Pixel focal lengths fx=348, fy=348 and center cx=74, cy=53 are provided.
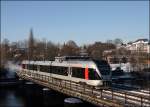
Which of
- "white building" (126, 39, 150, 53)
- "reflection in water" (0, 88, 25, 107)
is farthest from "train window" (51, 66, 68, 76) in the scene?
"white building" (126, 39, 150, 53)

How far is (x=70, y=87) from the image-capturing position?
37375 mm

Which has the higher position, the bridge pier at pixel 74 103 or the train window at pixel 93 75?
the train window at pixel 93 75

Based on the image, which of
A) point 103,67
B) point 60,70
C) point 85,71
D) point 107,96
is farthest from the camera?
point 60,70

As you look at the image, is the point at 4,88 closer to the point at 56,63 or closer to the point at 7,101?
the point at 7,101

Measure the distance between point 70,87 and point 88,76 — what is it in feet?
7.47

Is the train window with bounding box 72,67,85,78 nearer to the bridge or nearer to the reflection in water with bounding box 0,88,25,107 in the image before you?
the bridge

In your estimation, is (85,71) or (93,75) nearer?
(93,75)

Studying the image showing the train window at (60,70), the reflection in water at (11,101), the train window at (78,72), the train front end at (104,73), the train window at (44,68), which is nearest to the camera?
the train front end at (104,73)

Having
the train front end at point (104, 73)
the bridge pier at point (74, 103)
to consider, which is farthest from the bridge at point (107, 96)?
the train front end at point (104, 73)

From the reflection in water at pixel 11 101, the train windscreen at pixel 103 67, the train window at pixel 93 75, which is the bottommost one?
the reflection in water at pixel 11 101

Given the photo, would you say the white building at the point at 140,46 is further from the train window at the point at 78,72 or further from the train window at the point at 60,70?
the train window at the point at 78,72

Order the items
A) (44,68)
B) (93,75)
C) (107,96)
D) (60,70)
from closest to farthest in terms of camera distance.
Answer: (107,96) → (93,75) → (60,70) → (44,68)

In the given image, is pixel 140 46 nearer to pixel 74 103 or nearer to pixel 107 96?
pixel 74 103

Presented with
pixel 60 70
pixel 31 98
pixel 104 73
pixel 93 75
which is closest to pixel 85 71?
pixel 93 75
